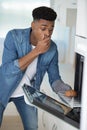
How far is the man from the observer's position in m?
1.55

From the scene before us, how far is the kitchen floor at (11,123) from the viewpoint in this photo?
282 cm

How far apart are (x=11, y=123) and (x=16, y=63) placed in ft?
5.12

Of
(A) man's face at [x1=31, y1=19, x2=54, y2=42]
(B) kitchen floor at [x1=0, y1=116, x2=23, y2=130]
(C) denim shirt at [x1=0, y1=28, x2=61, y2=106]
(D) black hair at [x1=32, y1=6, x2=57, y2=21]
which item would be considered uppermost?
(D) black hair at [x1=32, y1=6, x2=57, y2=21]

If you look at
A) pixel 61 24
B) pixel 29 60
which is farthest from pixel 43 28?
pixel 61 24

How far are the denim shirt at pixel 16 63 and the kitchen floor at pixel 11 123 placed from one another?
3.65 feet

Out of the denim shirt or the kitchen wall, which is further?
the kitchen wall

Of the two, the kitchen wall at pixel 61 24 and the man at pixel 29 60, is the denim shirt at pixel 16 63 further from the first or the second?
the kitchen wall at pixel 61 24

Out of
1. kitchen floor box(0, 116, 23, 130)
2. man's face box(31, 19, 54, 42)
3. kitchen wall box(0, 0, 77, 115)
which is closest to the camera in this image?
man's face box(31, 19, 54, 42)

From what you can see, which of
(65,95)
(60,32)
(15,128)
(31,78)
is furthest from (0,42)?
(65,95)

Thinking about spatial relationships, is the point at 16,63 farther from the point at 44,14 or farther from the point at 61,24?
the point at 61,24

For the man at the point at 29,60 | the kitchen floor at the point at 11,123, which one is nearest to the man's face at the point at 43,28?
the man at the point at 29,60

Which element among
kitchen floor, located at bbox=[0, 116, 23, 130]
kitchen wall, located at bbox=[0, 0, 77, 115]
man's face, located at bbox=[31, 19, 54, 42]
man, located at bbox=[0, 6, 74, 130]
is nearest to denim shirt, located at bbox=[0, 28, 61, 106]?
man, located at bbox=[0, 6, 74, 130]

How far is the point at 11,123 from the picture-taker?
2.94 meters

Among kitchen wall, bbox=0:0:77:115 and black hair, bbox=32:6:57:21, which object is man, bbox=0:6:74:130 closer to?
black hair, bbox=32:6:57:21
